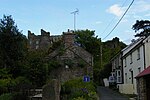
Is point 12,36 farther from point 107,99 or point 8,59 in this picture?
point 107,99

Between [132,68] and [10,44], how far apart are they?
56.2 feet

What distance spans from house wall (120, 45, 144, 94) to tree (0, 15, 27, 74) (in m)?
15.3

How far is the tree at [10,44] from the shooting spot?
44.5m

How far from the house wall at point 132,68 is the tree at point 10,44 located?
1533 cm

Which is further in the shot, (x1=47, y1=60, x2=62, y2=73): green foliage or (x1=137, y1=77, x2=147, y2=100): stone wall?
(x1=47, y1=60, x2=62, y2=73): green foliage

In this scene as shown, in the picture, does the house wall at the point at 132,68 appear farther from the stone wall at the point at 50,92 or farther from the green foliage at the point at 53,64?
the stone wall at the point at 50,92

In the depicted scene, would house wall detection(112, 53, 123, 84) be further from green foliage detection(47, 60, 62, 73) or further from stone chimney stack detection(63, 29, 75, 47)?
green foliage detection(47, 60, 62, 73)

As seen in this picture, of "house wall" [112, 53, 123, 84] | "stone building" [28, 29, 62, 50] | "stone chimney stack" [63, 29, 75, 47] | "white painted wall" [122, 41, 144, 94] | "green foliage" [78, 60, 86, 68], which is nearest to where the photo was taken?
"white painted wall" [122, 41, 144, 94]

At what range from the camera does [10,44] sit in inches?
1772

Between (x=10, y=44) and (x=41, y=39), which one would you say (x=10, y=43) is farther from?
(x=41, y=39)

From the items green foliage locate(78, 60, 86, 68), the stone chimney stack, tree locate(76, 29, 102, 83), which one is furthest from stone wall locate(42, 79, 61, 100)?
tree locate(76, 29, 102, 83)

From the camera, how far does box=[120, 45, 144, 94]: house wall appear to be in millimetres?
39875

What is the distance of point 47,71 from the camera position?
41750 mm

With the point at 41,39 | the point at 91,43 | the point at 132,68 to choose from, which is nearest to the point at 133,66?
the point at 132,68
